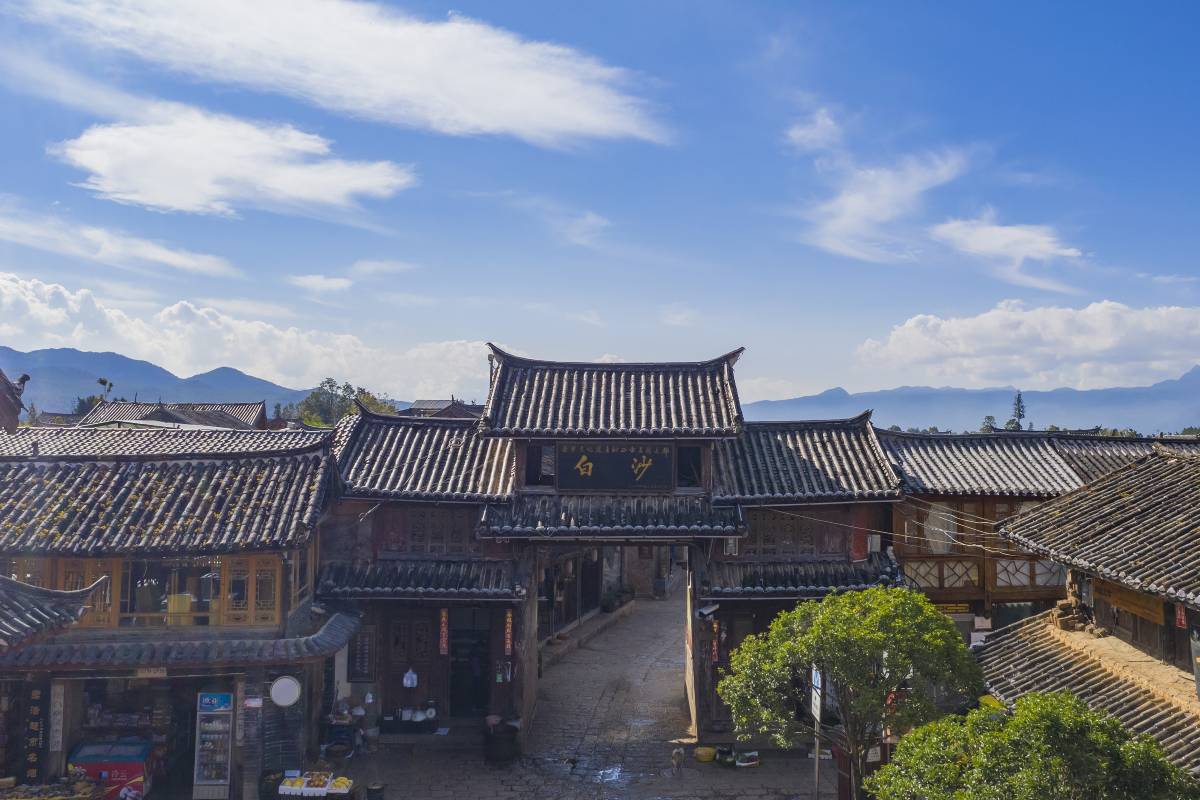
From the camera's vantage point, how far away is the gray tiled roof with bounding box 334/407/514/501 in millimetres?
24547

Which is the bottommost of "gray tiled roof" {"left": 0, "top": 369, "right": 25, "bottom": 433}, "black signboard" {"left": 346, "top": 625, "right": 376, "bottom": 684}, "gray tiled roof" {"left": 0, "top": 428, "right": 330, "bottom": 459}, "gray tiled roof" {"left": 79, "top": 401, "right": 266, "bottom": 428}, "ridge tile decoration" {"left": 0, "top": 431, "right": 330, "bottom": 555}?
"black signboard" {"left": 346, "top": 625, "right": 376, "bottom": 684}

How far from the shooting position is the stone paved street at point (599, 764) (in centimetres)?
2164

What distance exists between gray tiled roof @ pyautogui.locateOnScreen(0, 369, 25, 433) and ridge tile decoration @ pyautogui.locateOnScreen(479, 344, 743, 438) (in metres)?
19.0

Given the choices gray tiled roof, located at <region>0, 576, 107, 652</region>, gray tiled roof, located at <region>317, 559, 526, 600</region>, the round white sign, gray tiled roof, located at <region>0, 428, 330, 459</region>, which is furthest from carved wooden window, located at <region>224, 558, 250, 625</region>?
gray tiled roof, located at <region>0, 428, 330, 459</region>

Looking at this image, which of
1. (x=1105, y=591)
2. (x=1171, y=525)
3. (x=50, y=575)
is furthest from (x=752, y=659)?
(x=50, y=575)

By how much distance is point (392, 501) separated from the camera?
24578 mm

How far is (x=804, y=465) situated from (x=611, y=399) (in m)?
6.18

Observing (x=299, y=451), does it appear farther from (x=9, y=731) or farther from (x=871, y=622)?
(x=871, y=622)

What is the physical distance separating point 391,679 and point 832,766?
12.8 metres

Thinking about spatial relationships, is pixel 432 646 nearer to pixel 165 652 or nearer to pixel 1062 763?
pixel 165 652

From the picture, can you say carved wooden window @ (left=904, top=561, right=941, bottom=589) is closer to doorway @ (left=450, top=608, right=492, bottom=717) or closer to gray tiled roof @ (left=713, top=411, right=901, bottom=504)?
gray tiled roof @ (left=713, top=411, right=901, bottom=504)

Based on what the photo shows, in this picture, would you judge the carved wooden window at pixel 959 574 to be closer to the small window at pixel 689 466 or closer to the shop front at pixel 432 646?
the small window at pixel 689 466

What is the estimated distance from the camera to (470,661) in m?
26.0

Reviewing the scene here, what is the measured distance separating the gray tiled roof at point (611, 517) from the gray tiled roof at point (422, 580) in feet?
4.89
